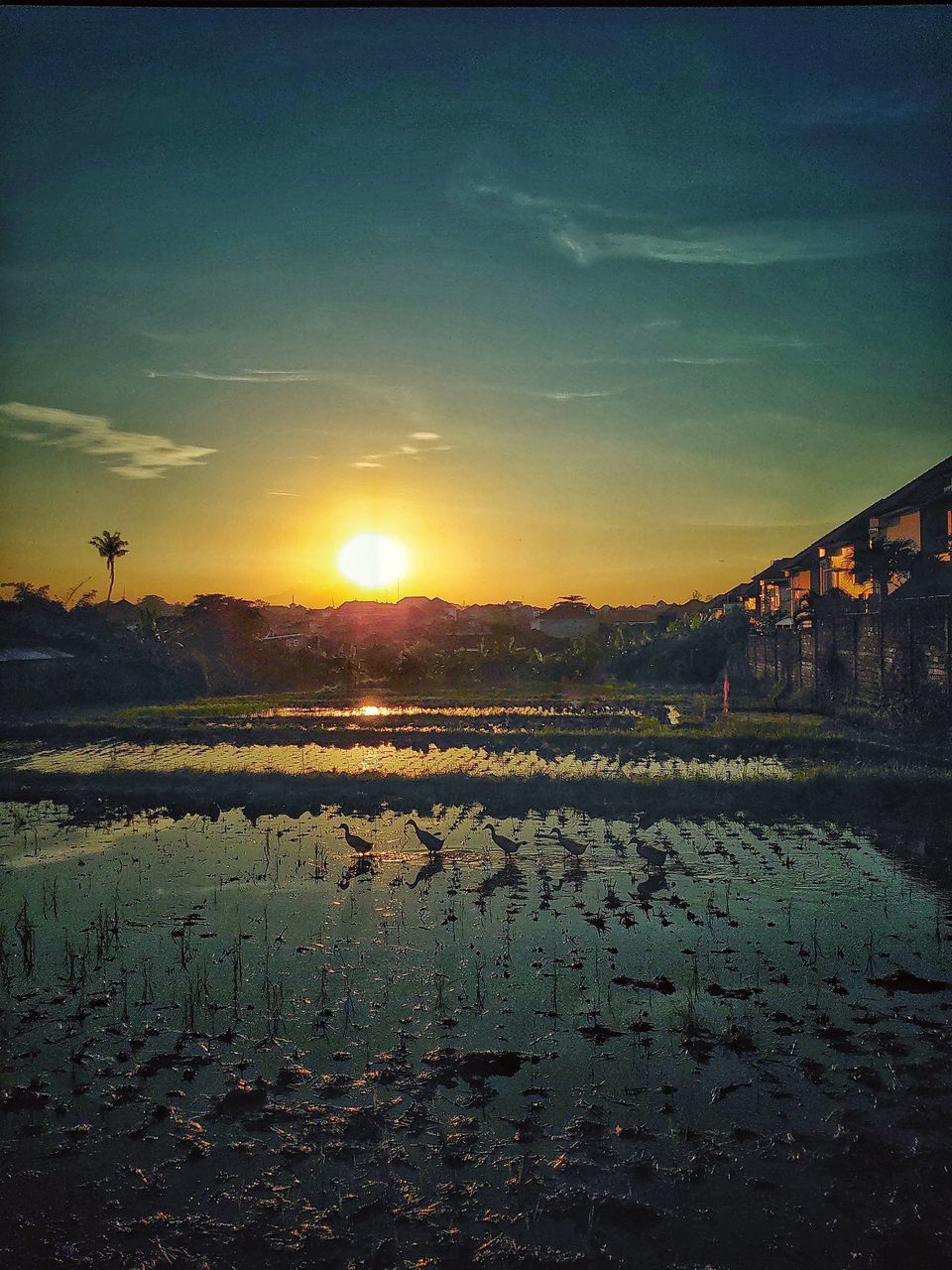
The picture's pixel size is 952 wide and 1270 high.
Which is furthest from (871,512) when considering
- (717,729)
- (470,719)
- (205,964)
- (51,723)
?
(205,964)

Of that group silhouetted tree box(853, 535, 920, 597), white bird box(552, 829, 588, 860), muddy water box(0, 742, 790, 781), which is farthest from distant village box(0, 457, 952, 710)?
white bird box(552, 829, 588, 860)

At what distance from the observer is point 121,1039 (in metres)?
4.69

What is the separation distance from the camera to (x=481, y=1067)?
4344 millimetres

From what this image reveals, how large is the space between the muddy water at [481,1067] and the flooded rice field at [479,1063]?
0.05 ft

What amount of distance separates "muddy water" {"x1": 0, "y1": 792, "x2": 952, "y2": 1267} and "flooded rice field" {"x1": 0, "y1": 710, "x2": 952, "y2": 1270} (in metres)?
0.02

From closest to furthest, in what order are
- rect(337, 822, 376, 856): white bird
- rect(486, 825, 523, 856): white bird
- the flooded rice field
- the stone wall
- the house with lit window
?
the flooded rice field
rect(486, 825, 523, 856): white bird
rect(337, 822, 376, 856): white bird
the stone wall
the house with lit window

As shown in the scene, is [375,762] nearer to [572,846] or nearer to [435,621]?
[572,846]

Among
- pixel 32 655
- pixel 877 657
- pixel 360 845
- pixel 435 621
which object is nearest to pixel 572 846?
pixel 360 845

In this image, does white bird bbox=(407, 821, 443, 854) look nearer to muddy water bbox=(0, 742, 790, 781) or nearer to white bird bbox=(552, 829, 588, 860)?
white bird bbox=(552, 829, 588, 860)

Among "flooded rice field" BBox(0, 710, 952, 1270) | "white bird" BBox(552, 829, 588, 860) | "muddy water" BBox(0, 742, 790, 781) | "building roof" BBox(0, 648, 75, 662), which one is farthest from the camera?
"building roof" BBox(0, 648, 75, 662)

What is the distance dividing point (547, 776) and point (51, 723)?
11.8 metres

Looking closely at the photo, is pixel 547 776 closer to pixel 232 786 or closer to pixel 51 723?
pixel 232 786

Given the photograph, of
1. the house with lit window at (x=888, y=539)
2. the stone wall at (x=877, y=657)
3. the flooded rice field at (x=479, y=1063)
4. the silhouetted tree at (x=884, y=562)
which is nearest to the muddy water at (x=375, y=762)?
the stone wall at (x=877, y=657)

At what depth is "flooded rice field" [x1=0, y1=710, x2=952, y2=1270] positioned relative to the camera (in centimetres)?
321
